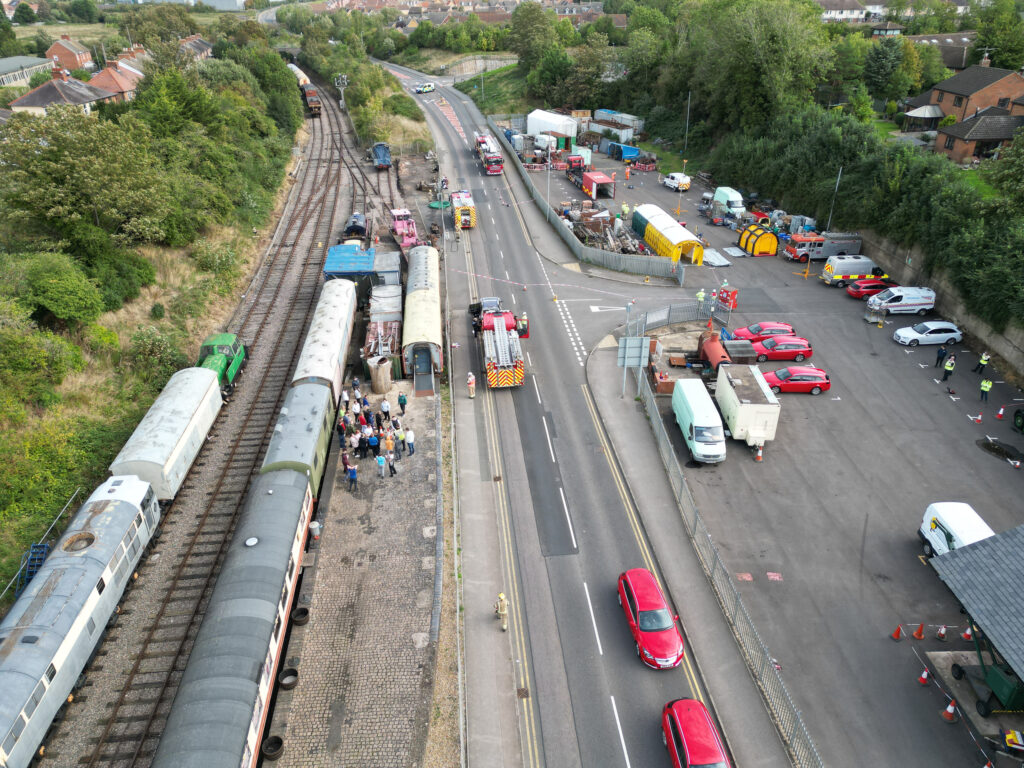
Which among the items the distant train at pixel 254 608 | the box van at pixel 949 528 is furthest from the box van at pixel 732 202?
the distant train at pixel 254 608

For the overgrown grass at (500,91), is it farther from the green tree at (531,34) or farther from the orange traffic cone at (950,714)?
the orange traffic cone at (950,714)

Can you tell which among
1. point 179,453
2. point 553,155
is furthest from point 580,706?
point 553,155

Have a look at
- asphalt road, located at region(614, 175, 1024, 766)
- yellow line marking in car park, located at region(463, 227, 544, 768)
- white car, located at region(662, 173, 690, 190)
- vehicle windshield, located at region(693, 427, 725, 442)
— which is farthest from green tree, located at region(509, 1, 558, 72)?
vehicle windshield, located at region(693, 427, 725, 442)

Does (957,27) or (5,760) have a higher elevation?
(957,27)

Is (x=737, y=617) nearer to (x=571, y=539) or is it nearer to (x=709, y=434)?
(x=571, y=539)

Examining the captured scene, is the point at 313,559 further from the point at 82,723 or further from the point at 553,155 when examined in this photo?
the point at 553,155

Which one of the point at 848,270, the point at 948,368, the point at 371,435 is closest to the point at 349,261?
the point at 371,435
